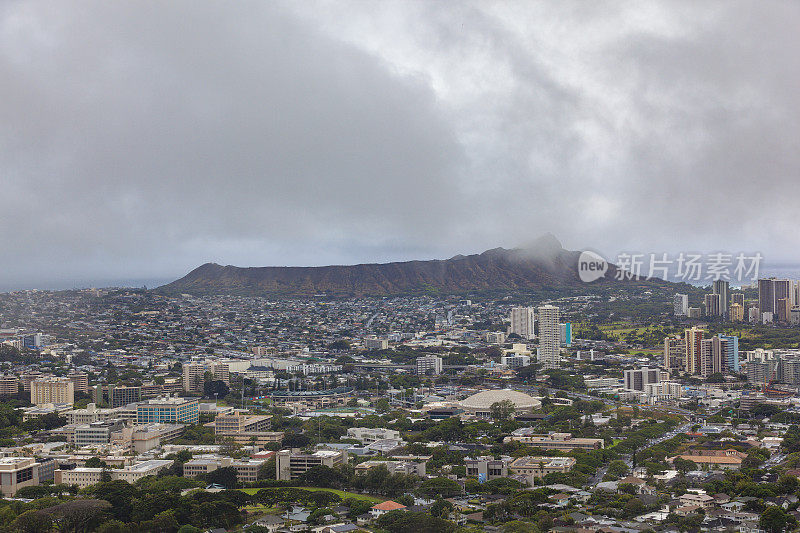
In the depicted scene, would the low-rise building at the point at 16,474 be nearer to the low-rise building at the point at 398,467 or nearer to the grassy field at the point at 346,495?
the grassy field at the point at 346,495

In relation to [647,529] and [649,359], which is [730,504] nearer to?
[647,529]

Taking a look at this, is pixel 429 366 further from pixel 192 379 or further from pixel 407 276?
pixel 407 276

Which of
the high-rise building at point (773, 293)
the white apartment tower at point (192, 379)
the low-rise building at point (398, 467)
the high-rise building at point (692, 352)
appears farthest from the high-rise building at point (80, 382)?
the high-rise building at point (773, 293)

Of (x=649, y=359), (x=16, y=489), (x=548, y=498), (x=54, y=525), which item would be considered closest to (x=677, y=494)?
(x=548, y=498)

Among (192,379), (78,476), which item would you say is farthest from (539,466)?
(192,379)

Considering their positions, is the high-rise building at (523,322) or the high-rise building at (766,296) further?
the high-rise building at (523,322)
